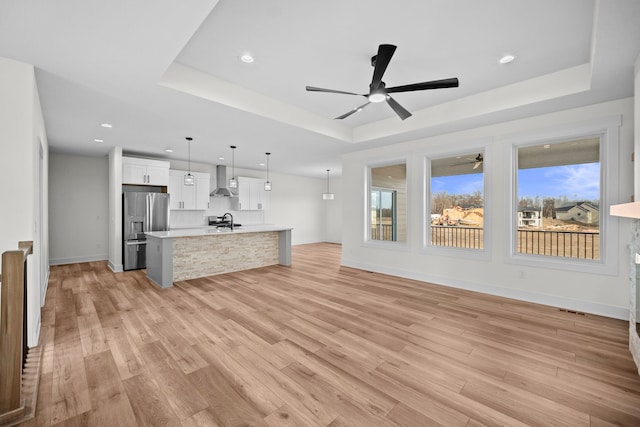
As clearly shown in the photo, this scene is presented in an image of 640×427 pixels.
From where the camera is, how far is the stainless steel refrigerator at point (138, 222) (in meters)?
5.91

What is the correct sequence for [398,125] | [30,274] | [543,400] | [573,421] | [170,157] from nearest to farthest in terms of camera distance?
[573,421], [543,400], [30,274], [398,125], [170,157]

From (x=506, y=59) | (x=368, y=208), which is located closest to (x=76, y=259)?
(x=368, y=208)

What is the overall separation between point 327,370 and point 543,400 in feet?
4.87

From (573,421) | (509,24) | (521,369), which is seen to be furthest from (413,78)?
(573,421)

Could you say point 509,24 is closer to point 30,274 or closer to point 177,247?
point 30,274

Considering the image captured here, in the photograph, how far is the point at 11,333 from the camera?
1.73m

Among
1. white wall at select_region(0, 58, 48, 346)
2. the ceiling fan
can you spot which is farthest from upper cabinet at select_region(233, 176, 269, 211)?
the ceiling fan

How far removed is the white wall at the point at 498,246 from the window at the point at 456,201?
1.03ft

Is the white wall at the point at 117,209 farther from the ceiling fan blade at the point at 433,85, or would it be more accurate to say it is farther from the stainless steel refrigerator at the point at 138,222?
the ceiling fan blade at the point at 433,85

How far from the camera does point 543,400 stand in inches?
73.6

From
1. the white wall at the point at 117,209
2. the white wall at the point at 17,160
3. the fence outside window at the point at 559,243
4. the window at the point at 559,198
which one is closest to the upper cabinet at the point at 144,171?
the white wall at the point at 117,209

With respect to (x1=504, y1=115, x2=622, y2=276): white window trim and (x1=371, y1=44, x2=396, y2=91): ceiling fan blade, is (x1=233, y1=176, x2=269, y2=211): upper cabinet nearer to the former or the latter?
(x1=371, y1=44, x2=396, y2=91): ceiling fan blade

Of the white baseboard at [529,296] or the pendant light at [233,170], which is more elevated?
the pendant light at [233,170]

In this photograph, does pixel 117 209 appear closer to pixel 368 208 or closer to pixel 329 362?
pixel 368 208
